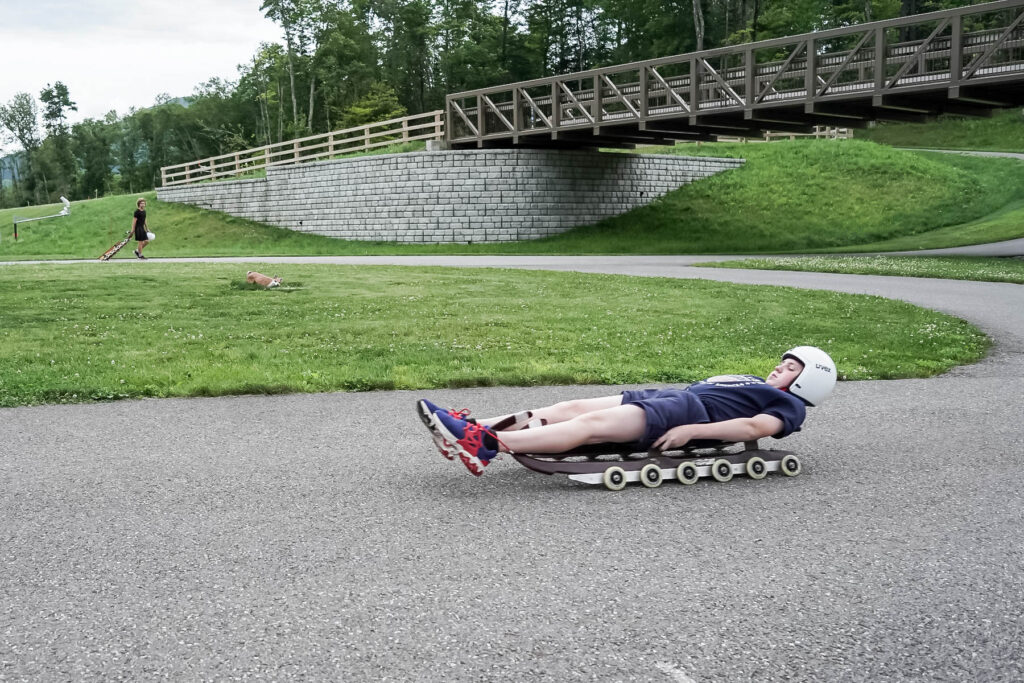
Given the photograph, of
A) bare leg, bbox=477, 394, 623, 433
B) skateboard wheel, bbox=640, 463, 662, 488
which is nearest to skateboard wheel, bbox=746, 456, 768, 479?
skateboard wheel, bbox=640, 463, 662, 488

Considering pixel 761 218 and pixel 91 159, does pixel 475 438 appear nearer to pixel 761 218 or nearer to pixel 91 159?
pixel 761 218

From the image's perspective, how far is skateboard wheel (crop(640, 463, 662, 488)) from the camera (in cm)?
525

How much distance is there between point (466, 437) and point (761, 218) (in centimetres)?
3530

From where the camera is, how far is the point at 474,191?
121 feet

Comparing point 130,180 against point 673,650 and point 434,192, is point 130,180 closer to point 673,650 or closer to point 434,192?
point 434,192

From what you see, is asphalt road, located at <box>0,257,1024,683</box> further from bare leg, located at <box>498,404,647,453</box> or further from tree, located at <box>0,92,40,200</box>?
tree, located at <box>0,92,40,200</box>

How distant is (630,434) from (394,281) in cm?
1350

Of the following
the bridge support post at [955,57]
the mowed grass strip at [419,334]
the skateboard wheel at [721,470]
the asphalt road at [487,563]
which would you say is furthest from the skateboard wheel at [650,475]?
the bridge support post at [955,57]

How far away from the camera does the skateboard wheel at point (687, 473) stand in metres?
5.34

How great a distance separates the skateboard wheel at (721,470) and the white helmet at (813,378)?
23.8 inches

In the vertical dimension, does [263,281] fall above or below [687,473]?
above

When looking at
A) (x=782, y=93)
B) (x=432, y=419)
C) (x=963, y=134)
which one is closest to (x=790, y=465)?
(x=432, y=419)

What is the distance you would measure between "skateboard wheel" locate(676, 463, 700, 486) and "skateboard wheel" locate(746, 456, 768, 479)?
37 cm

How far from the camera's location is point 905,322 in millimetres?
13016
